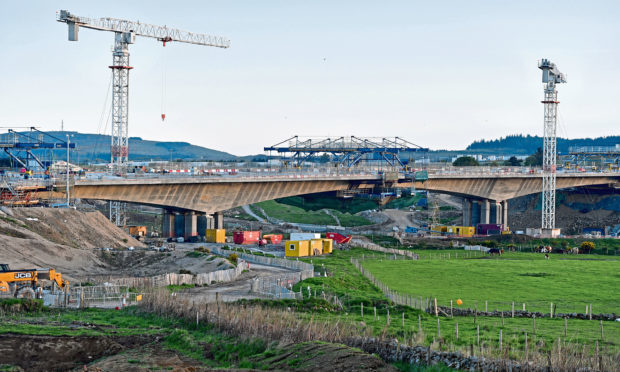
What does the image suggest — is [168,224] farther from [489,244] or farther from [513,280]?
[513,280]

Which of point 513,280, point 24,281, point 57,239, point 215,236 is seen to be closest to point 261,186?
point 215,236

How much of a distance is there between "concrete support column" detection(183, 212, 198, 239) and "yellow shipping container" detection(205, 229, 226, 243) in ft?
8.79

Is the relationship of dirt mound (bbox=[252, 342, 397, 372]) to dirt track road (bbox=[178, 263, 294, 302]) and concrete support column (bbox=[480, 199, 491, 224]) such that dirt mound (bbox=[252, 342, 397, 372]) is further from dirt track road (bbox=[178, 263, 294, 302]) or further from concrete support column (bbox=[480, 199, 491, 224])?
concrete support column (bbox=[480, 199, 491, 224])

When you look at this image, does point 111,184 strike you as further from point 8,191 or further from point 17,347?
point 17,347

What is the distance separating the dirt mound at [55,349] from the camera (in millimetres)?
39812

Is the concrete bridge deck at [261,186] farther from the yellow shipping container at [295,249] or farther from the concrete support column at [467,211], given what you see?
the yellow shipping container at [295,249]

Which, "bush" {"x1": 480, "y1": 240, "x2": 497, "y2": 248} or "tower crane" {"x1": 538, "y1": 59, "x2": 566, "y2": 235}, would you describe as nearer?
"bush" {"x1": 480, "y1": 240, "x2": 497, "y2": 248}

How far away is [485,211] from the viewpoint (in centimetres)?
15725

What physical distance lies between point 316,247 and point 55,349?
6163 cm

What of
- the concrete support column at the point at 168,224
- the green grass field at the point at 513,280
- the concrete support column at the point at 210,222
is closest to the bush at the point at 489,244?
the green grass field at the point at 513,280

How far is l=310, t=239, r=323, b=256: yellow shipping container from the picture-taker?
100m

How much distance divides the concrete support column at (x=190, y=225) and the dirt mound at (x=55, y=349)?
67.9 meters

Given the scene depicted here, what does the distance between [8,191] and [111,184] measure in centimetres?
1250

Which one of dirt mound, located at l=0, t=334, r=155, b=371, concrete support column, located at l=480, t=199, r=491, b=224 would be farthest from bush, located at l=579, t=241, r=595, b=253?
dirt mound, located at l=0, t=334, r=155, b=371
